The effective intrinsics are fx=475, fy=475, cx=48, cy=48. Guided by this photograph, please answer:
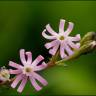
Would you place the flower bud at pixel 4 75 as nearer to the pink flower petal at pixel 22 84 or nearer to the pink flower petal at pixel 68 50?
the pink flower petal at pixel 22 84

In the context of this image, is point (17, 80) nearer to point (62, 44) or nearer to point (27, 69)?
point (27, 69)

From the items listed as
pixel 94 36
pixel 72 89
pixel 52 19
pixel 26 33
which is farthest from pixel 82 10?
pixel 94 36

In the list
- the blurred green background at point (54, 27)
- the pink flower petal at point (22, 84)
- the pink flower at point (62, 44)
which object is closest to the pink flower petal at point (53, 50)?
the pink flower at point (62, 44)

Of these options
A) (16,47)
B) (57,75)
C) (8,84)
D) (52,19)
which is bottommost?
(8,84)

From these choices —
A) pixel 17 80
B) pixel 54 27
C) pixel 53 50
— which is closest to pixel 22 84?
pixel 17 80

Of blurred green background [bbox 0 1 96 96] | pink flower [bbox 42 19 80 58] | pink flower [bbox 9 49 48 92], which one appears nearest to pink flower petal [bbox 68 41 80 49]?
pink flower [bbox 42 19 80 58]

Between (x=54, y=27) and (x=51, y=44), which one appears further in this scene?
(x=54, y=27)

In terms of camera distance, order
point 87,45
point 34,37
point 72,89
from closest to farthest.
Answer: point 87,45 < point 72,89 < point 34,37

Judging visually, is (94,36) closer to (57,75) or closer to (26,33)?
(57,75)
